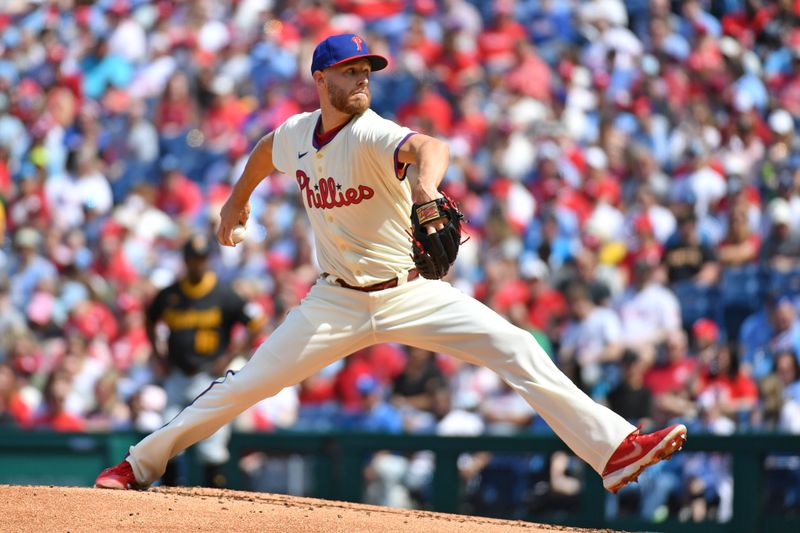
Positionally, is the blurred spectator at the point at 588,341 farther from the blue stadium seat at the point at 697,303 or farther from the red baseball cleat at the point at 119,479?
the red baseball cleat at the point at 119,479

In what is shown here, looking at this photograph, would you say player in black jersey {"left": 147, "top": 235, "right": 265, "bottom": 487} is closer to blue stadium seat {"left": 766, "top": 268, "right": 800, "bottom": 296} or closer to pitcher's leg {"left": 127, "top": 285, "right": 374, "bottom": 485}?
pitcher's leg {"left": 127, "top": 285, "right": 374, "bottom": 485}

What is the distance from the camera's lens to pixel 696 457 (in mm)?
8367

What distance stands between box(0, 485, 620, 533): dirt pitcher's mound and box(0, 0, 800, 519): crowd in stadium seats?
7.56ft

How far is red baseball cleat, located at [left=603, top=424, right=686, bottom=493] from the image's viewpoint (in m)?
6.02

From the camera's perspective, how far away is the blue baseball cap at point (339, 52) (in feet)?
20.3

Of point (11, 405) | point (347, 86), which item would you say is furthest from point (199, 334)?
point (347, 86)

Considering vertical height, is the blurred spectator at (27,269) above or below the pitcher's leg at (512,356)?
below

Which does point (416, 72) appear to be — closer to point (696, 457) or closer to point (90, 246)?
point (90, 246)

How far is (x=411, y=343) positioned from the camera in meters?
6.44

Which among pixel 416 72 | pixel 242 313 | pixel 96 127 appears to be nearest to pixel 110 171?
pixel 96 127

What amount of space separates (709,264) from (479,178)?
8.96ft

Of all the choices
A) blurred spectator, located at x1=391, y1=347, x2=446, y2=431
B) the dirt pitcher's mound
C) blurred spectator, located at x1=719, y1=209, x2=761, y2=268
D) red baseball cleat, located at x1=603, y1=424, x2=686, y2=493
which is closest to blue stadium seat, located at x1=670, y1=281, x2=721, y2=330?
blurred spectator, located at x1=719, y1=209, x2=761, y2=268

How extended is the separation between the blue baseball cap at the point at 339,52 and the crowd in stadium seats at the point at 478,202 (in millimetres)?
3347

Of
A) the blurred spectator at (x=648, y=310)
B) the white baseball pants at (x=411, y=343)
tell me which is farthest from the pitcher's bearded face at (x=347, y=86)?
the blurred spectator at (x=648, y=310)
